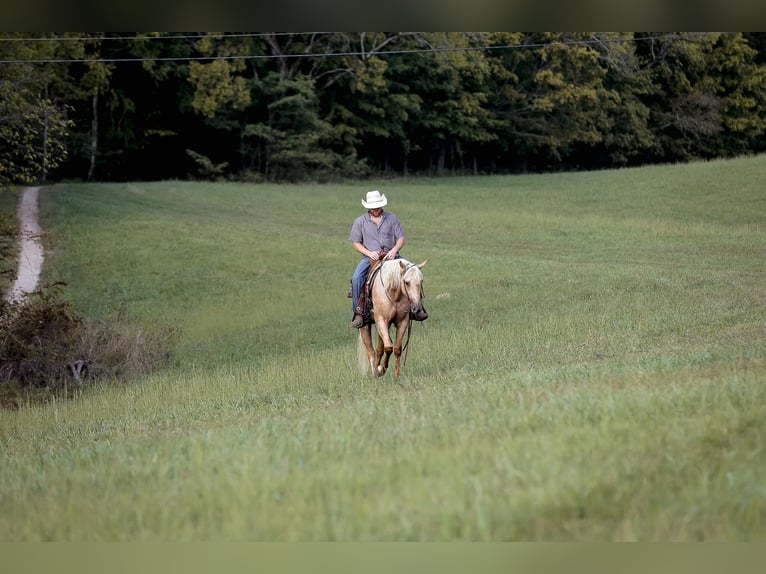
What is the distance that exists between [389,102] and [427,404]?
59190 millimetres

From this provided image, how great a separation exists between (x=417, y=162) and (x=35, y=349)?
56539mm

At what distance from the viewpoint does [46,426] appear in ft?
48.2

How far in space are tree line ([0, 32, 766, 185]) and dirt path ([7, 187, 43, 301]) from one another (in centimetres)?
1740

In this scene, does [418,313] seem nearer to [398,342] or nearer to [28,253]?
[398,342]

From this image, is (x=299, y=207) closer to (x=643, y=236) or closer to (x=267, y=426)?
(x=643, y=236)

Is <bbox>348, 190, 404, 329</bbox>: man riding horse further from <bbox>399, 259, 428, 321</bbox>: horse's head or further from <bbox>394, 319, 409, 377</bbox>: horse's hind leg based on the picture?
<bbox>399, 259, 428, 321</bbox>: horse's head

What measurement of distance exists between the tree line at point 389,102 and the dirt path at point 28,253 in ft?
57.1

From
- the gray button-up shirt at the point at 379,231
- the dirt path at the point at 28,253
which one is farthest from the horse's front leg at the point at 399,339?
the dirt path at the point at 28,253

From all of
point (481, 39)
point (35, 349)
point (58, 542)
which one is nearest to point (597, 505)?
point (58, 542)

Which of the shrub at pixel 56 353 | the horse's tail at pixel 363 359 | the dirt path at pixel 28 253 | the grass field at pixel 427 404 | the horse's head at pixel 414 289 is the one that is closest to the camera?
the grass field at pixel 427 404

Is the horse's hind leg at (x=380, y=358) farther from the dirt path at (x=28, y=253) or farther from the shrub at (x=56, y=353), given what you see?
the dirt path at (x=28, y=253)

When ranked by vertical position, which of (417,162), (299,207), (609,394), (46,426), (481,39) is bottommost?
(46,426)

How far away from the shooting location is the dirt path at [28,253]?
1147 inches

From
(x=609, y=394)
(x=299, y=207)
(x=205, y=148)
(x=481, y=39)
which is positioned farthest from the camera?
(x=205, y=148)
